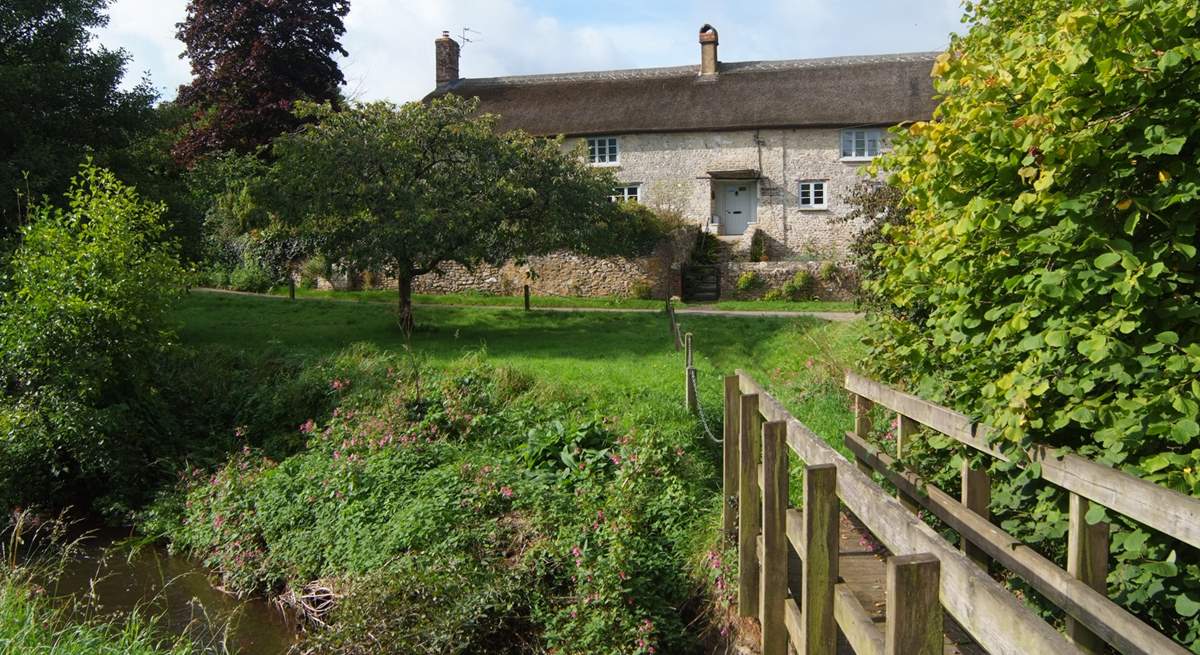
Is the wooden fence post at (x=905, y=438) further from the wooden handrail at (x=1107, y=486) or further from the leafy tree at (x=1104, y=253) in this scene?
the leafy tree at (x=1104, y=253)

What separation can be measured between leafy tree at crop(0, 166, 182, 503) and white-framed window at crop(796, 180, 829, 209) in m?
24.5

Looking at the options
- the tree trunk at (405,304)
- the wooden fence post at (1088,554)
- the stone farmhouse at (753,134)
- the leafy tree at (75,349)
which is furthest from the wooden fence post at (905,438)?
the stone farmhouse at (753,134)

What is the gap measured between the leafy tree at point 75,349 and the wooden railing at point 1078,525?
1074cm

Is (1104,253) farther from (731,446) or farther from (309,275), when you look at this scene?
(309,275)

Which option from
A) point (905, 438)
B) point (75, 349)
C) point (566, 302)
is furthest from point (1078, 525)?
point (566, 302)

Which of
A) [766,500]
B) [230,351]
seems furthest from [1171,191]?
[230,351]

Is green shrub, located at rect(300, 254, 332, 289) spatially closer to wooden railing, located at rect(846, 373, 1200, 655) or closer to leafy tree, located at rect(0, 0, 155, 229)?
leafy tree, located at rect(0, 0, 155, 229)

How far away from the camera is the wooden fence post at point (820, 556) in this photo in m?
3.63

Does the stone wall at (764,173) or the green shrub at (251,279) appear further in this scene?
the stone wall at (764,173)

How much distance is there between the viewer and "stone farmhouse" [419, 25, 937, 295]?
3294cm

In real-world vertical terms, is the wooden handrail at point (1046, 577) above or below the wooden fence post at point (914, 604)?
below

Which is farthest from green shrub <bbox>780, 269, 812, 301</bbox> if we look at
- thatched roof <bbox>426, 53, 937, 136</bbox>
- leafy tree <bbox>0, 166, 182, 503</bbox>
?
leafy tree <bbox>0, 166, 182, 503</bbox>

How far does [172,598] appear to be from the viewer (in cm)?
939

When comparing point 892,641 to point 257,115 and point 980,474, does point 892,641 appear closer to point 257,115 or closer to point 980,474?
point 980,474
